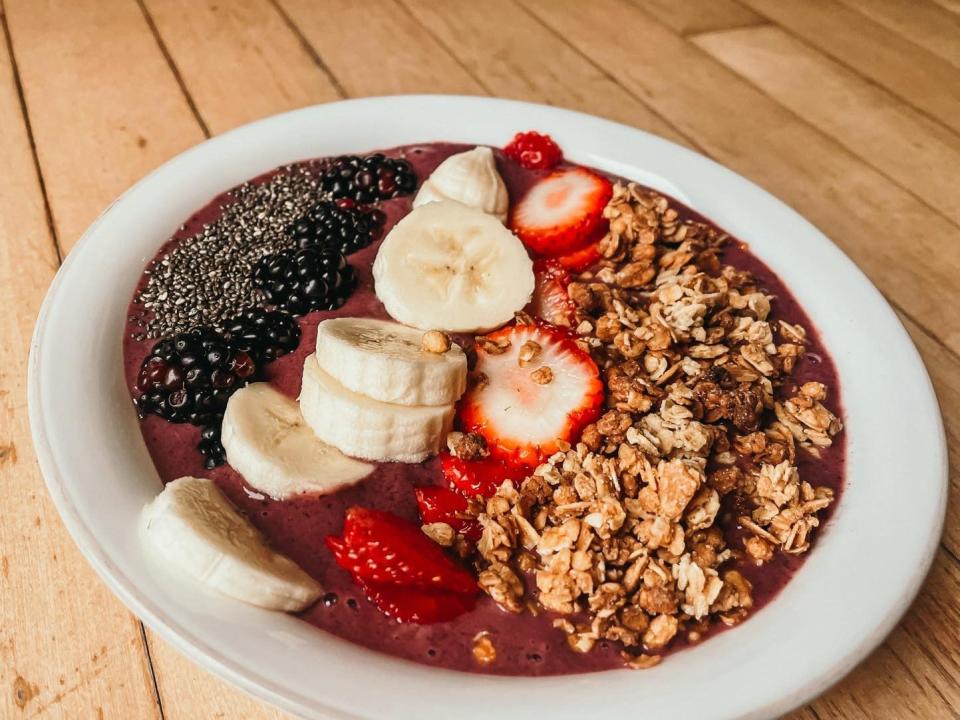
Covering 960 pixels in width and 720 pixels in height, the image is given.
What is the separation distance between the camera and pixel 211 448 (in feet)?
4.08

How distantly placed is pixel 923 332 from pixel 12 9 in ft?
8.27

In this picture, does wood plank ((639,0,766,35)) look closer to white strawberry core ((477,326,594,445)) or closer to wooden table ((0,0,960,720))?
wooden table ((0,0,960,720))

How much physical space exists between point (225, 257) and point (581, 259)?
0.68 meters

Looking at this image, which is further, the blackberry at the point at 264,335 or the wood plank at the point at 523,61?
the wood plank at the point at 523,61

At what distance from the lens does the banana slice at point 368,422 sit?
47.8 inches

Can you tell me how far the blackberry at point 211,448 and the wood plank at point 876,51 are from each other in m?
1.98

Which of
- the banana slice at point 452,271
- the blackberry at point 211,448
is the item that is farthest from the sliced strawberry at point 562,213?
the blackberry at point 211,448

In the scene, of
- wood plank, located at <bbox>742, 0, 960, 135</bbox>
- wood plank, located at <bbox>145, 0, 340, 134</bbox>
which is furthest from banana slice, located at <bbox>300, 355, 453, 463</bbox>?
wood plank, located at <bbox>742, 0, 960, 135</bbox>

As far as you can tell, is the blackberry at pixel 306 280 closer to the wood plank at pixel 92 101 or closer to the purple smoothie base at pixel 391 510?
the purple smoothie base at pixel 391 510

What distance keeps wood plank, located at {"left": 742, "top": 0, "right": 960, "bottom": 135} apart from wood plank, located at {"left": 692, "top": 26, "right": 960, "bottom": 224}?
0.05 meters

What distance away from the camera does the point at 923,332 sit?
5.35 ft

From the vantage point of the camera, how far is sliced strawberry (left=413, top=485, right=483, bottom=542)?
1186 mm

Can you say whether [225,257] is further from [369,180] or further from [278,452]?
[278,452]

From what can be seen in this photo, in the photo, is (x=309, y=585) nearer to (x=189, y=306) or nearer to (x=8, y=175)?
(x=189, y=306)
